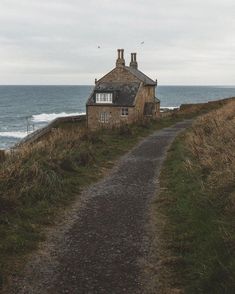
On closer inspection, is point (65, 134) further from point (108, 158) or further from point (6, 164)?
point (6, 164)

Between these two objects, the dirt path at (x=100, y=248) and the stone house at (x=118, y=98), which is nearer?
the dirt path at (x=100, y=248)

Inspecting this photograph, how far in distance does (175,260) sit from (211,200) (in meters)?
2.98

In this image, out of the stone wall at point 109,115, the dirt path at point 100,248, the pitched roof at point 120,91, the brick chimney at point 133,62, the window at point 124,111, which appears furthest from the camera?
the brick chimney at point 133,62

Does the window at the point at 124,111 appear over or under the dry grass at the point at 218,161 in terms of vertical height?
over

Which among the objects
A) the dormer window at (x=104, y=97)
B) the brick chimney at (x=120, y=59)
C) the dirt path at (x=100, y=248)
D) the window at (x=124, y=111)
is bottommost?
the dirt path at (x=100, y=248)

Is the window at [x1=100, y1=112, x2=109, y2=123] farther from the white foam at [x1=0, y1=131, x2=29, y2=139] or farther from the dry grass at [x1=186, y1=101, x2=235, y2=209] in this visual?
the dry grass at [x1=186, y1=101, x2=235, y2=209]

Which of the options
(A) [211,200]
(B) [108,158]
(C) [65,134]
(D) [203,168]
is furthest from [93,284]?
(C) [65,134]

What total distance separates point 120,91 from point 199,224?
39253 millimetres

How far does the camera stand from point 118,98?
1889 inches

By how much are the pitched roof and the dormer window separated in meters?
0.35

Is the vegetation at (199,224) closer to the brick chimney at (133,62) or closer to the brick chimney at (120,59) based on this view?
the brick chimney at (120,59)

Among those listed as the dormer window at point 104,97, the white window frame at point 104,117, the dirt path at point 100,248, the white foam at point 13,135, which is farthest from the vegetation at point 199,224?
the white foam at point 13,135

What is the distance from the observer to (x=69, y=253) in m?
8.89

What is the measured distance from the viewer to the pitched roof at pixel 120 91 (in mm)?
47312
